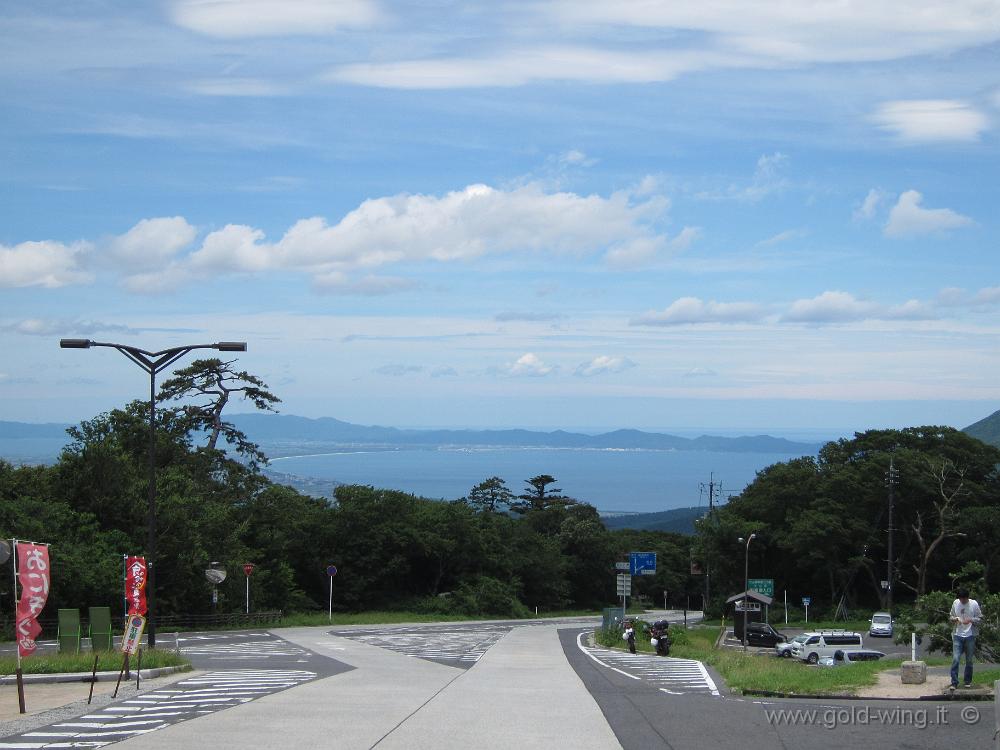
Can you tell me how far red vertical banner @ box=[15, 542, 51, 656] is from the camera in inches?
629

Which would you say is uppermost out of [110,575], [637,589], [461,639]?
[110,575]

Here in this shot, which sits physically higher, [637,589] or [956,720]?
[956,720]

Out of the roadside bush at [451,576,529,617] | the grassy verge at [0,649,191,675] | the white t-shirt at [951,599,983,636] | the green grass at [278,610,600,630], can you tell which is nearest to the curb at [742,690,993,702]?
the white t-shirt at [951,599,983,636]

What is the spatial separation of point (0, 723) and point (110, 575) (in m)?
31.0

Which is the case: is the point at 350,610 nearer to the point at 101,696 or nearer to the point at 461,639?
the point at 461,639

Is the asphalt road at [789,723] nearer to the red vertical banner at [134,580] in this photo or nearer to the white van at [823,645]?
the red vertical banner at [134,580]

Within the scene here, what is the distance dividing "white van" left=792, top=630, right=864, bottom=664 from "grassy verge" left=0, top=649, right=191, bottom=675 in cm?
2723

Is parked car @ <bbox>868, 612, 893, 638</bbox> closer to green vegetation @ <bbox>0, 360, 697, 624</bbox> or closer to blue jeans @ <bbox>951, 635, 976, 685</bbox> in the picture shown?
green vegetation @ <bbox>0, 360, 697, 624</bbox>

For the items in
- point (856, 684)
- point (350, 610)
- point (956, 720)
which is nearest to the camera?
point (956, 720)

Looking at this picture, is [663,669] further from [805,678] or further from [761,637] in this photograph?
[761,637]

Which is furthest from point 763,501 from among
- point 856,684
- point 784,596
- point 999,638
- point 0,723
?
point 0,723

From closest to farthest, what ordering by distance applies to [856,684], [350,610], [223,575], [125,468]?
[856,684], [223,575], [125,468], [350,610]

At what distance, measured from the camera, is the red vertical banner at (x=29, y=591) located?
15969 millimetres

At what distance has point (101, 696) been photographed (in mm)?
16688
